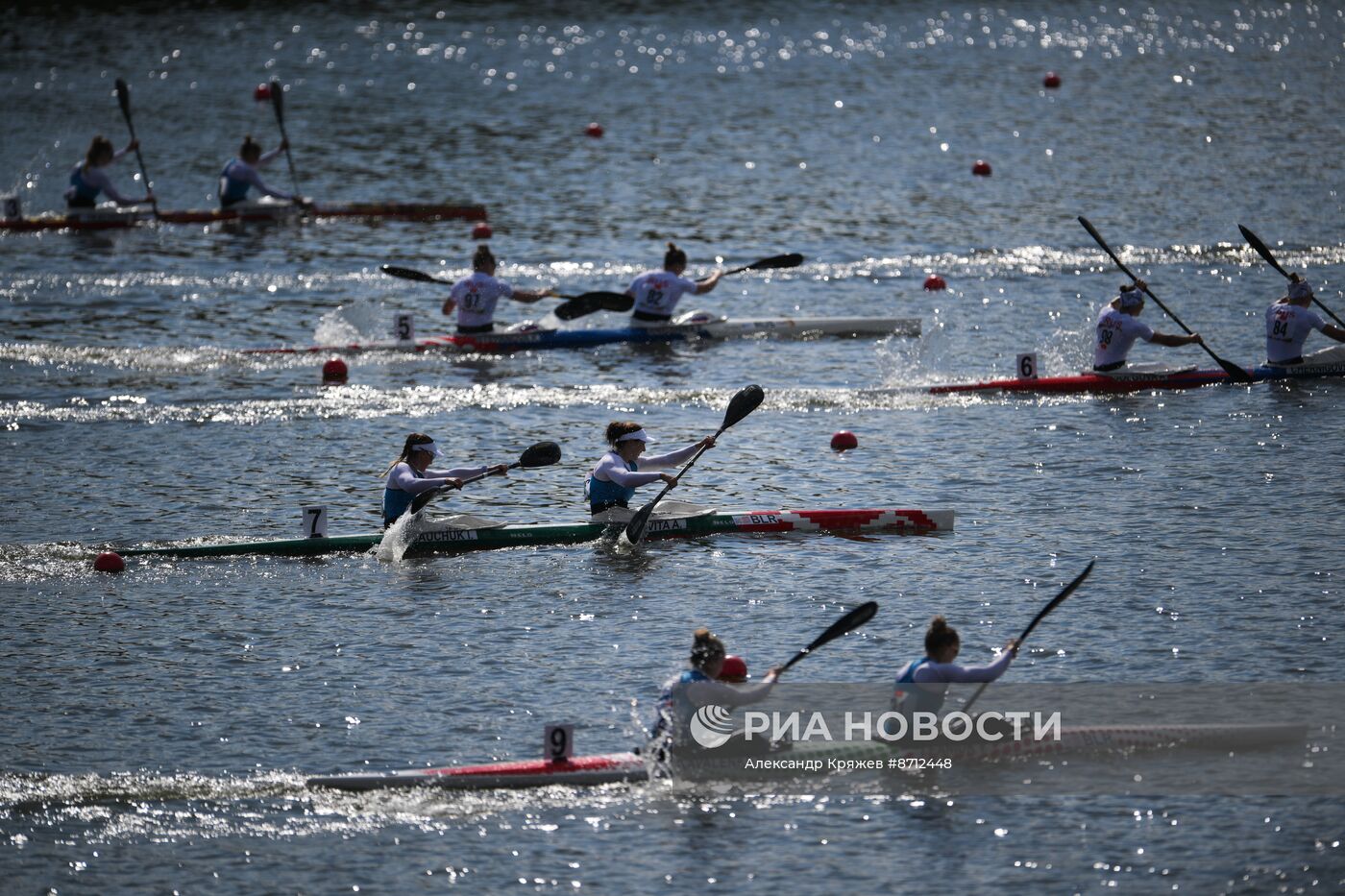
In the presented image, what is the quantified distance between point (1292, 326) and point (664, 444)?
30.2ft

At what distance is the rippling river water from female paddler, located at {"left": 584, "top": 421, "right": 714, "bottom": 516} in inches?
28.3

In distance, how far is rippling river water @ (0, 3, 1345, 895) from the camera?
15.2 m

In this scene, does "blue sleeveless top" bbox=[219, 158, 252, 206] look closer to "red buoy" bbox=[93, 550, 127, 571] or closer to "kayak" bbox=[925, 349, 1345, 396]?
"kayak" bbox=[925, 349, 1345, 396]

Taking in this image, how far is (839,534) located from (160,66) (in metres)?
45.1

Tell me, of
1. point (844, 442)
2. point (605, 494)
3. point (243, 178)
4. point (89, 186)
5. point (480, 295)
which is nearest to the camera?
point (605, 494)

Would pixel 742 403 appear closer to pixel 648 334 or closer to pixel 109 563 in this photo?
pixel 109 563

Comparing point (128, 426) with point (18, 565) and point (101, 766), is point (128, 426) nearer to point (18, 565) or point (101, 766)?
point (18, 565)

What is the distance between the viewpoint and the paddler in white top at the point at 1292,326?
27453mm

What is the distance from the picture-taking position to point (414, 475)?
22.0 meters

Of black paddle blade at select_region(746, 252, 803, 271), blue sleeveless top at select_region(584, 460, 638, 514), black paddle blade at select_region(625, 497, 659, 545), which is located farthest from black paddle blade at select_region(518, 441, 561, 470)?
black paddle blade at select_region(746, 252, 803, 271)

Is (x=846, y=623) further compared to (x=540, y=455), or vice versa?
(x=540, y=455)

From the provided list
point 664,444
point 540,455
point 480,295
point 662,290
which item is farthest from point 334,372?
point 540,455

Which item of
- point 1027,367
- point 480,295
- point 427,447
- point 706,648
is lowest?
point 706,648

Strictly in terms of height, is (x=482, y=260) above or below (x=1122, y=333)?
above
